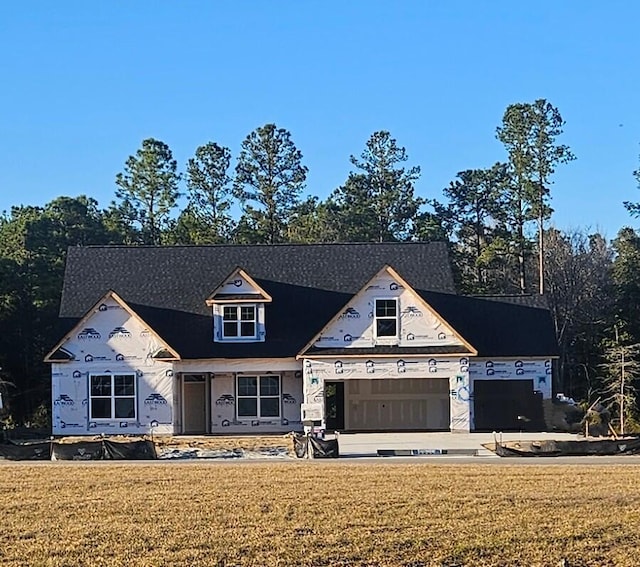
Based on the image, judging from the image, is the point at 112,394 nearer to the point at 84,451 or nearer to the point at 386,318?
the point at 386,318

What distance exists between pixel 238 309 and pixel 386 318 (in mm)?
5505

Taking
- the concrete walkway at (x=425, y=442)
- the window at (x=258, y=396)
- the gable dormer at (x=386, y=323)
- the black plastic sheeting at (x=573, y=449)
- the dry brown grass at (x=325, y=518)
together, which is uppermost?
the gable dormer at (x=386, y=323)

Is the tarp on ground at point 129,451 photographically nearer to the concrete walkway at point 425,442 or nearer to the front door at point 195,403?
the concrete walkway at point 425,442

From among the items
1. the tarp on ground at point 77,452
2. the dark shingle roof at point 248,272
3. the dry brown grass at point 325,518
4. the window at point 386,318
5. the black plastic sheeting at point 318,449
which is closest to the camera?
the dry brown grass at point 325,518

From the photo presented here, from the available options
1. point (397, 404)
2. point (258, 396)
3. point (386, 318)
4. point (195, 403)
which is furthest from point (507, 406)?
point (195, 403)

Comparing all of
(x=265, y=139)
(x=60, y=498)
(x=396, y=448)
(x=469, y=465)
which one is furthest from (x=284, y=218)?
(x=60, y=498)

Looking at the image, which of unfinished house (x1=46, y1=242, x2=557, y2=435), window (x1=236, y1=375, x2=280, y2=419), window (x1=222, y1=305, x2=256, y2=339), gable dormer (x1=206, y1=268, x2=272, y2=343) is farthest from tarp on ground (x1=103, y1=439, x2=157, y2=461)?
window (x1=222, y1=305, x2=256, y2=339)

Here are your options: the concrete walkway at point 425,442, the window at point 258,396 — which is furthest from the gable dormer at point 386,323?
the concrete walkway at point 425,442

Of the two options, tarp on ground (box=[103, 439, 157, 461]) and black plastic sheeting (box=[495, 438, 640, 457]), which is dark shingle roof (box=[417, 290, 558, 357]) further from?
tarp on ground (box=[103, 439, 157, 461])

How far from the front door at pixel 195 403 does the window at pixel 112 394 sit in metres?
2.64

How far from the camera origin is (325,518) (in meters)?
13.2

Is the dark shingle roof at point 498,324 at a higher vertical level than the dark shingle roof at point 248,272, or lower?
lower

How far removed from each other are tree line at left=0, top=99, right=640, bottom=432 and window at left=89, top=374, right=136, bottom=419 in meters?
5.66

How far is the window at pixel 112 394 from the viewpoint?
35.0 metres
